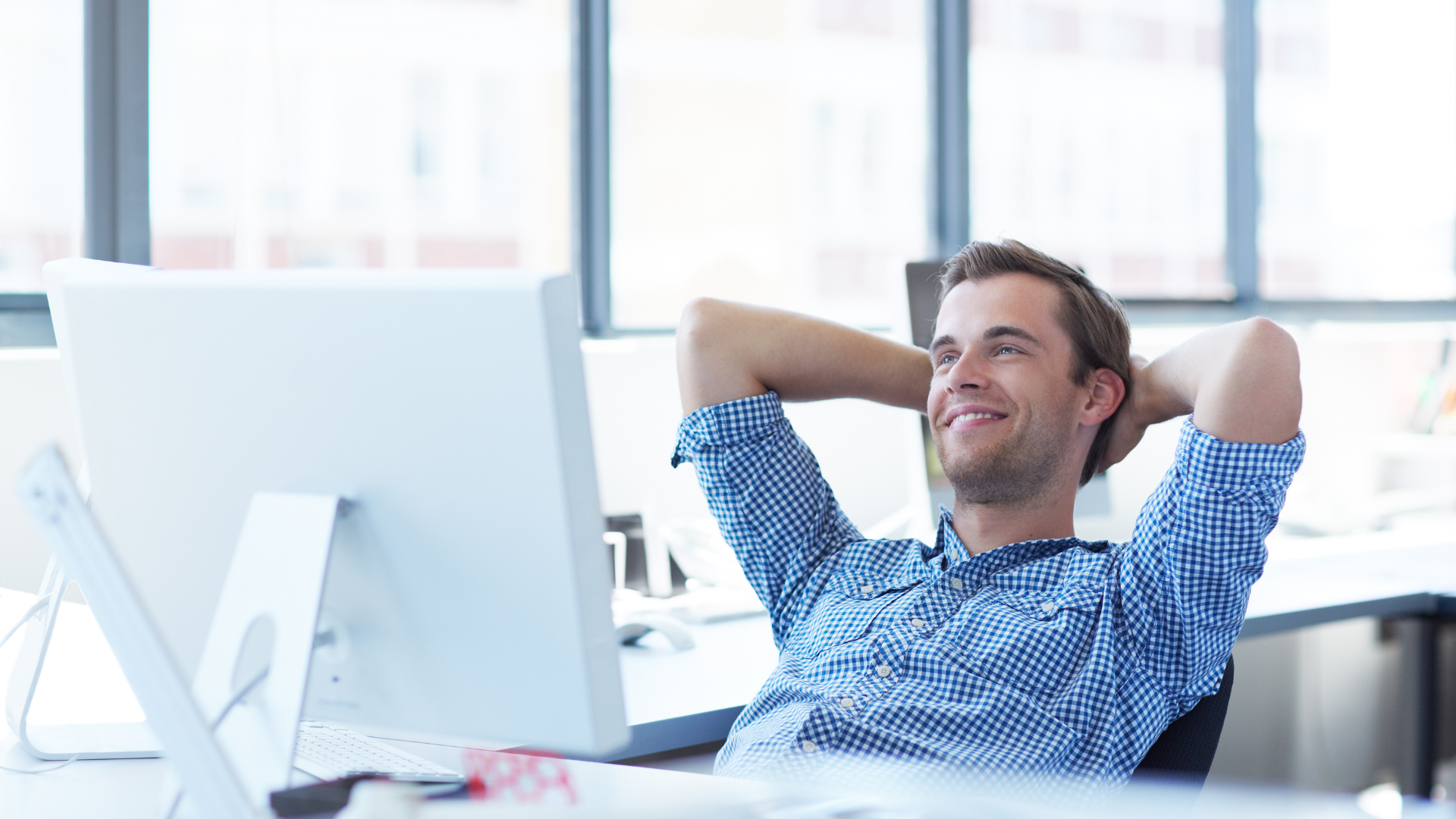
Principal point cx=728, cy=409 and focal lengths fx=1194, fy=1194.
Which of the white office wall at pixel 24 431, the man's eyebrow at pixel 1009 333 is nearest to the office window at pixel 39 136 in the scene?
the white office wall at pixel 24 431

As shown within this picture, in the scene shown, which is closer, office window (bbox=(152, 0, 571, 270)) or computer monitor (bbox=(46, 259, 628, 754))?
computer monitor (bbox=(46, 259, 628, 754))

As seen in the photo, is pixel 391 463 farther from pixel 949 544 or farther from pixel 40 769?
pixel 949 544

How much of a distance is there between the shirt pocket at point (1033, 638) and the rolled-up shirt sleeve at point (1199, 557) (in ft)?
0.17

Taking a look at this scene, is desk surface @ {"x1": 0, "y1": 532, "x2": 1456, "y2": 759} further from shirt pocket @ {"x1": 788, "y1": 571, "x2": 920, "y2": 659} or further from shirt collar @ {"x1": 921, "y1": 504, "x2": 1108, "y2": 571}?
shirt collar @ {"x1": 921, "y1": 504, "x2": 1108, "y2": 571}

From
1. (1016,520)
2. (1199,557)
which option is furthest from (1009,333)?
(1199,557)

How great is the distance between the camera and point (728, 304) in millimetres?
1567

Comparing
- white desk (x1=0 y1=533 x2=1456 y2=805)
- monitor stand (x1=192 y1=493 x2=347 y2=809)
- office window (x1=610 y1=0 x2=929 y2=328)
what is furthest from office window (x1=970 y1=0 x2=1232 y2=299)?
monitor stand (x1=192 y1=493 x2=347 y2=809)

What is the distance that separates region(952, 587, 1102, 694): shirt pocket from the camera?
1285 millimetres

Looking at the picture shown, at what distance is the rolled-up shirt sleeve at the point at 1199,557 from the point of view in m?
1.25

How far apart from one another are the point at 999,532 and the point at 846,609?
0.69ft

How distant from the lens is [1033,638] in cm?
129

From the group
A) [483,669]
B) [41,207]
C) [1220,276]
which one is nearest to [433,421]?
[483,669]

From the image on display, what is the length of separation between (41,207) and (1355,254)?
373 cm

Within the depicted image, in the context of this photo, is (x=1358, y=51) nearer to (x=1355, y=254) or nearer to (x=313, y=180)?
(x=1355, y=254)
